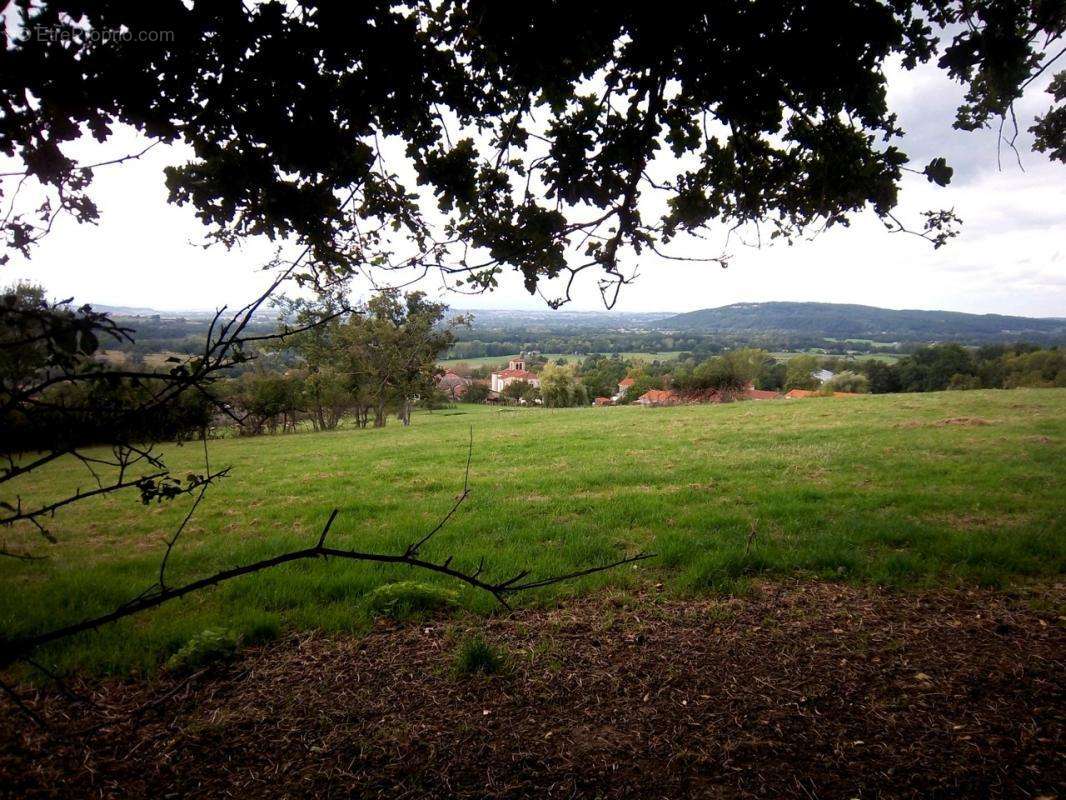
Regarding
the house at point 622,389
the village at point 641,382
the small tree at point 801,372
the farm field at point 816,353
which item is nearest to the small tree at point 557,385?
the village at point 641,382

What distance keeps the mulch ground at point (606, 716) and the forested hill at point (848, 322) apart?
171 ft

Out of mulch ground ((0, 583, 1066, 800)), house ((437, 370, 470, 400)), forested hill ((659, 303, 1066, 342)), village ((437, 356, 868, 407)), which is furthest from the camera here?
forested hill ((659, 303, 1066, 342))

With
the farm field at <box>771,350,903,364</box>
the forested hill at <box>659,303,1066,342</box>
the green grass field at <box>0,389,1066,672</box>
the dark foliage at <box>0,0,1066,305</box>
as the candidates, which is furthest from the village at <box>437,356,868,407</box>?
the dark foliage at <box>0,0,1066,305</box>

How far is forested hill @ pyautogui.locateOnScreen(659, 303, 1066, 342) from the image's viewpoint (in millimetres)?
61469

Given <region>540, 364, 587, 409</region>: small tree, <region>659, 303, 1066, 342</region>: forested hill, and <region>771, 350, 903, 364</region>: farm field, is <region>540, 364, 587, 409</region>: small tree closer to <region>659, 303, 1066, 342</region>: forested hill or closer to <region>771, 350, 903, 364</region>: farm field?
<region>659, 303, 1066, 342</region>: forested hill

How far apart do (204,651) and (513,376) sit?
32.7 meters

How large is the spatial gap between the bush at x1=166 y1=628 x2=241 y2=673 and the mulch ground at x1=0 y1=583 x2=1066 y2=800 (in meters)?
0.11

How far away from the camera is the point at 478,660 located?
11.5ft

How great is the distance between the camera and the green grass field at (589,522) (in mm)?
4555

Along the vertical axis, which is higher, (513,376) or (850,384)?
(513,376)

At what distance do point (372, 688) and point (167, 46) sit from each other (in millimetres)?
3905

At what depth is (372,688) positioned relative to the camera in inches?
132

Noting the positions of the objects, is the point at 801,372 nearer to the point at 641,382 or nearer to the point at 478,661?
the point at 641,382

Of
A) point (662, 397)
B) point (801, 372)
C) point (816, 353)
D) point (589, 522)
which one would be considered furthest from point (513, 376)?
point (816, 353)
